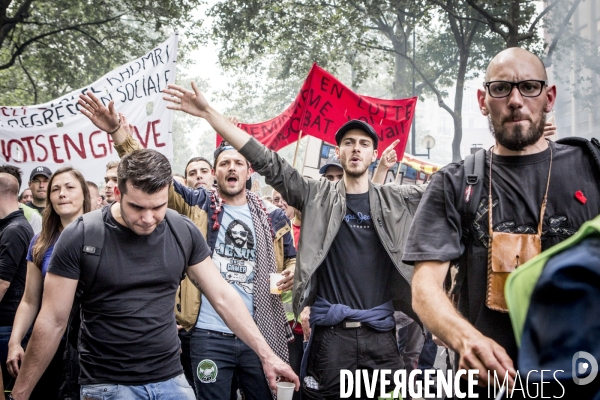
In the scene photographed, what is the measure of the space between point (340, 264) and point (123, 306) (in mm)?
1478

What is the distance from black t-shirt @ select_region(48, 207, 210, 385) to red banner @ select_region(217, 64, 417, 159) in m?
4.16

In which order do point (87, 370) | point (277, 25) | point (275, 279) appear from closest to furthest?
point (87, 370)
point (275, 279)
point (277, 25)

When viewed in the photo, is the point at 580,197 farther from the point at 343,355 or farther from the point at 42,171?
the point at 42,171

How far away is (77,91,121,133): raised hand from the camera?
422 cm

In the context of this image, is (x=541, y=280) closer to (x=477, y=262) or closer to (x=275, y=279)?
(x=477, y=262)

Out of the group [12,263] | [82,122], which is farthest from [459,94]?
[12,263]

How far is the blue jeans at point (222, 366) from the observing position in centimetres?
448

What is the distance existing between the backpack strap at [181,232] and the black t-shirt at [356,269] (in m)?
1.01

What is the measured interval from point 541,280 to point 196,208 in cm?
408

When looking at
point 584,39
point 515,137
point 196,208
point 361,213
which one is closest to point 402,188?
point 361,213

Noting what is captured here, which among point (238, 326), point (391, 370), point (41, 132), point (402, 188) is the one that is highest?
point (41, 132)

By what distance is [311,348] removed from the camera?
4.27m

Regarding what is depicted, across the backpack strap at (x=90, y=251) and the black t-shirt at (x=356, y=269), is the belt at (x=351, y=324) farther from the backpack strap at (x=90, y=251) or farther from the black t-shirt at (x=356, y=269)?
the backpack strap at (x=90, y=251)

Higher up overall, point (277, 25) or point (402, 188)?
point (277, 25)
